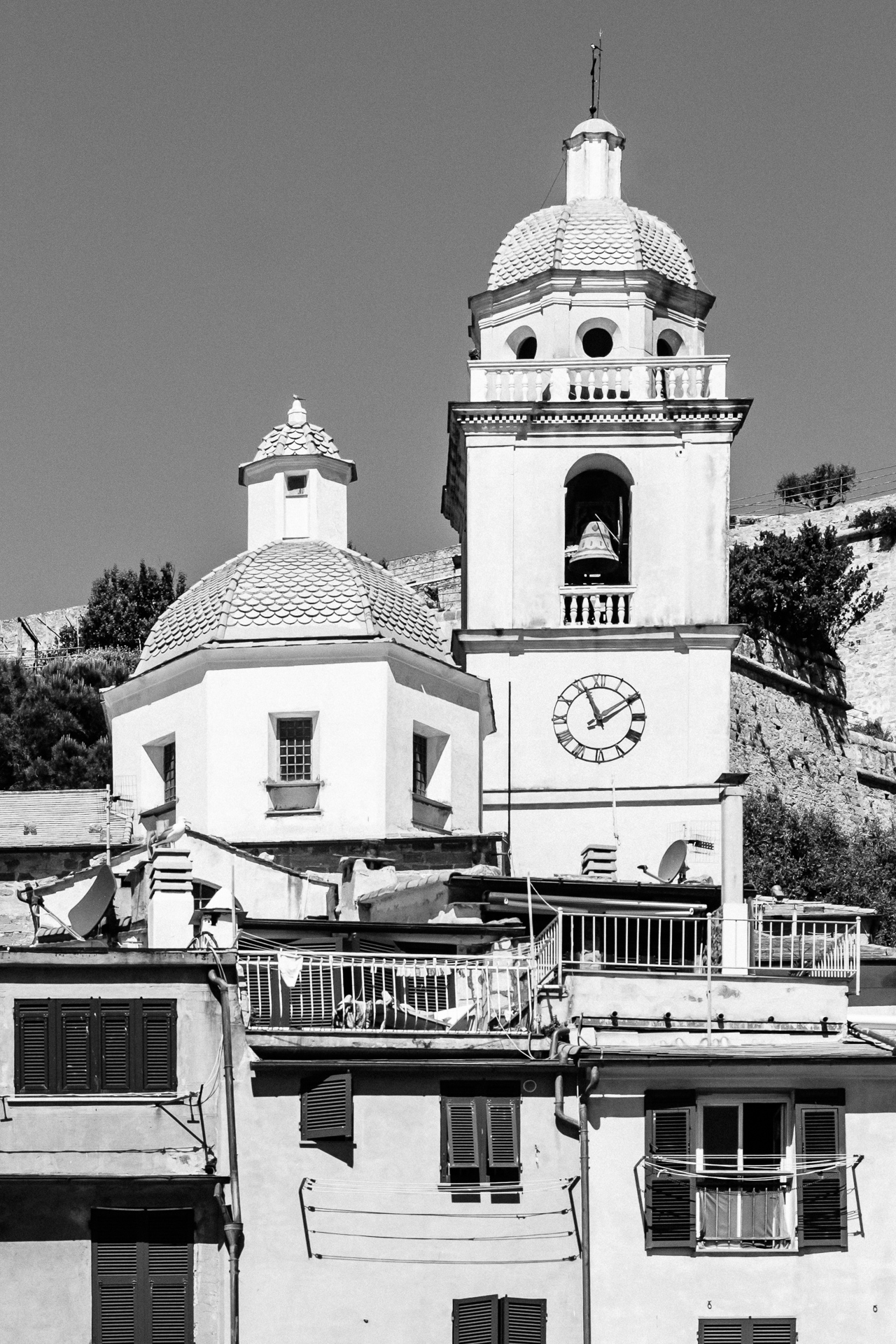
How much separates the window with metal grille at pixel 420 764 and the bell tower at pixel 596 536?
5105 mm

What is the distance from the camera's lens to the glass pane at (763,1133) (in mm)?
27297

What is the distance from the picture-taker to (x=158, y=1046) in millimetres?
26844

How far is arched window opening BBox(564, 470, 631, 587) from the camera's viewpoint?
4788 centimetres

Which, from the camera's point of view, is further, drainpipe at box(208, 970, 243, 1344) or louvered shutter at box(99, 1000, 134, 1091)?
louvered shutter at box(99, 1000, 134, 1091)

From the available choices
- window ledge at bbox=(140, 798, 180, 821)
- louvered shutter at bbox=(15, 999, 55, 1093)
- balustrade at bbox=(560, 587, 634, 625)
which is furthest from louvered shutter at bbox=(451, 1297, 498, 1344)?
balustrade at bbox=(560, 587, 634, 625)

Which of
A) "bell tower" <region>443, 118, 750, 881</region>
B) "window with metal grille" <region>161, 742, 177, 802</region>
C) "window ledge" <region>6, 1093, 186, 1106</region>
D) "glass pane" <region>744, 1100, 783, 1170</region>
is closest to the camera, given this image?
"window ledge" <region>6, 1093, 186, 1106</region>

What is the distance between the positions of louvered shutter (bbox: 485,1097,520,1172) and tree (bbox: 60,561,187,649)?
46.6 meters

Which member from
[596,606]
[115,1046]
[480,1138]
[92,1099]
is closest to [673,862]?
[480,1138]

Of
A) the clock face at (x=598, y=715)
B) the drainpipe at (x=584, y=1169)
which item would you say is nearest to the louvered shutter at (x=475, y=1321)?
the drainpipe at (x=584, y=1169)

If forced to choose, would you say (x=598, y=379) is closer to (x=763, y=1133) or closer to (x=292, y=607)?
(x=292, y=607)

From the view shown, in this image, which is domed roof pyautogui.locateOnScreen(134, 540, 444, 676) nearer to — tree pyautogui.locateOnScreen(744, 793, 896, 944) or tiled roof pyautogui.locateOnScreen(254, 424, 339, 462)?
tiled roof pyautogui.locateOnScreen(254, 424, 339, 462)

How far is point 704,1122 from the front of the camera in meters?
27.2

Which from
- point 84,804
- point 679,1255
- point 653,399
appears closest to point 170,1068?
point 679,1255

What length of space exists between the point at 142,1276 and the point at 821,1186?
6176mm
